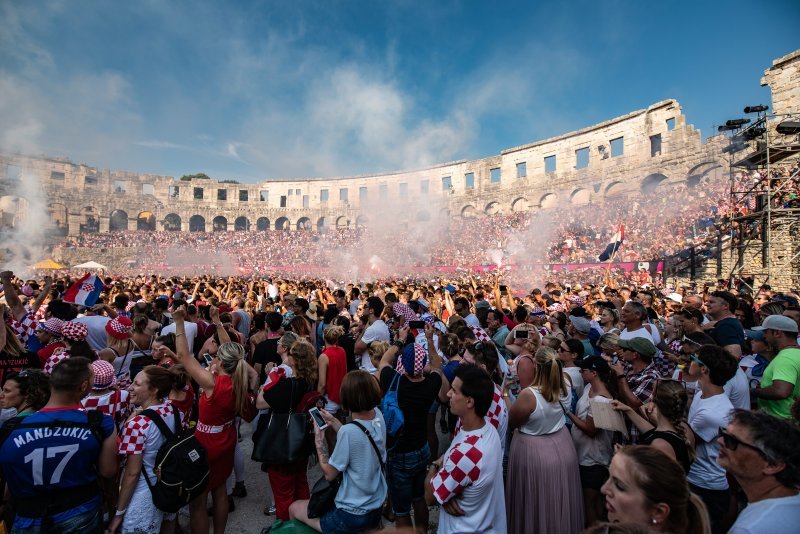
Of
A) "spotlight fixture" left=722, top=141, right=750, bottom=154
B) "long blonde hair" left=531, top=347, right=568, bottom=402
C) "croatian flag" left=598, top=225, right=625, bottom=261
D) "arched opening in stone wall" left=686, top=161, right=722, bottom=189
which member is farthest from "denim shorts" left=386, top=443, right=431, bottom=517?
"arched opening in stone wall" left=686, top=161, right=722, bottom=189

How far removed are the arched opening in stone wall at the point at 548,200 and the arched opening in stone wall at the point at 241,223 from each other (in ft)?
119

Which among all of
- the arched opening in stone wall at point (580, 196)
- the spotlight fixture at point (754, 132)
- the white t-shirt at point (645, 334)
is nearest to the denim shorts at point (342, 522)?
the white t-shirt at point (645, 334)

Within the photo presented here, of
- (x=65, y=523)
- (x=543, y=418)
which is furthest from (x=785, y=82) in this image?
(x=65, y=523)

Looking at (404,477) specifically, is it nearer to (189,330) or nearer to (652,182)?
(189,330)

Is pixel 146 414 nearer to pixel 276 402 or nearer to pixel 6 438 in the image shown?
pixel 6 438

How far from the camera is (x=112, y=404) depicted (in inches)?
144

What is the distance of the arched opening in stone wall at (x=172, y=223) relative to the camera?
48.6m

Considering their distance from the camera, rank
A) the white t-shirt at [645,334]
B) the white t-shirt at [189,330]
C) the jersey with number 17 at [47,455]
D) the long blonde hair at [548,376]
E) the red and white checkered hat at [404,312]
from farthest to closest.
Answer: the red and white checkered hat at [404,312]
the white t-shirt at [189,330]
the white t-shirt at [645,334]
the long blonde hair at [548,376]
the jersey with number 17 at [47,455]

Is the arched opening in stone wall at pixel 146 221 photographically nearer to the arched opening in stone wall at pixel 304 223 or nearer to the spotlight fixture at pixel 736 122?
the arched opening in stone wall at pixel 304 223

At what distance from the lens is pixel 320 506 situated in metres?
2.92

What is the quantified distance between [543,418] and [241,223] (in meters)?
53.2

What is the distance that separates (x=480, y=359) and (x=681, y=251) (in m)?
20.1

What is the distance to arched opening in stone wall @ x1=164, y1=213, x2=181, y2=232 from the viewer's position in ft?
159

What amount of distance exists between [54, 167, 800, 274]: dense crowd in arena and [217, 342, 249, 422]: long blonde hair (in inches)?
744
